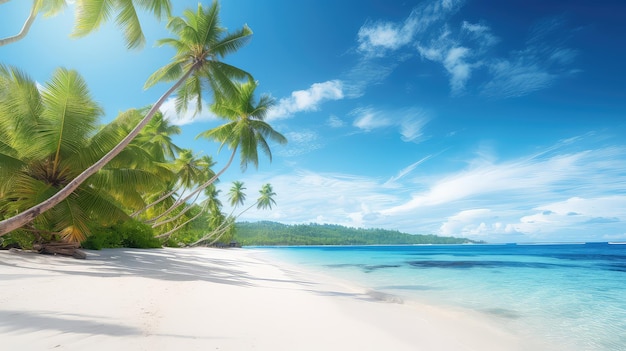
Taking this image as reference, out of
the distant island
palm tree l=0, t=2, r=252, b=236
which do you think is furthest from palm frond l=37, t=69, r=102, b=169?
the distant island

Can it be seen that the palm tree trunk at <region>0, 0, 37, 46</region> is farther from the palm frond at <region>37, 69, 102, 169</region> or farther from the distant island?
the distant island

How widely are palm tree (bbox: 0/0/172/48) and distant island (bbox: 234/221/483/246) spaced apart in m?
100.0

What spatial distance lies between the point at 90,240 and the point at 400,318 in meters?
14.5

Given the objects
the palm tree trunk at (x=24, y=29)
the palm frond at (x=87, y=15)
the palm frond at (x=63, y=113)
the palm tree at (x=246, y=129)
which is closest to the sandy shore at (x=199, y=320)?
the palm frond at (x=63, y=113)

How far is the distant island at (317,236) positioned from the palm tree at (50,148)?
9854 cm

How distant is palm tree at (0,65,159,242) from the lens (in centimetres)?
843

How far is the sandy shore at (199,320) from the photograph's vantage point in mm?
3006

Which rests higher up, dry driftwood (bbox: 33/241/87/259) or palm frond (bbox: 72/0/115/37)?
palm frond (bbox: 72/0/115/37)

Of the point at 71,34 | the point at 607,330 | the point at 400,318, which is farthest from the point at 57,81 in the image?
the point at 607,330

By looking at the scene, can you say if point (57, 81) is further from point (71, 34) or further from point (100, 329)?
point (100, 329)

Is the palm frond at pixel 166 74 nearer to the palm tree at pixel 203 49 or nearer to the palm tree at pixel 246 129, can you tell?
the palm tree at pixel 203 49

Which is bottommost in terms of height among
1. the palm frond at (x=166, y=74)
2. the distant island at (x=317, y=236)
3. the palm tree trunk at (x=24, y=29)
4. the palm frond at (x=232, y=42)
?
the distant island at (x=317, y=236)

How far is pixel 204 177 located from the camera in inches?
1105

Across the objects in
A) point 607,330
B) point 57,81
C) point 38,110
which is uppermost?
point 57,81
